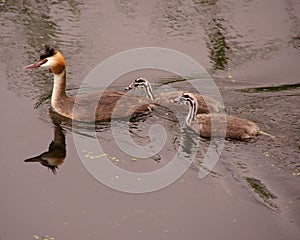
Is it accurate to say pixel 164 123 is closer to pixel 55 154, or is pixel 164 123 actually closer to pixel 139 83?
pixel 139 83

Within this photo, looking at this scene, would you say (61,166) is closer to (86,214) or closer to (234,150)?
(86,214)

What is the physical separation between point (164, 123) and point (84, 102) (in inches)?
37.3

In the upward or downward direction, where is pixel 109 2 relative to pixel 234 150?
upward

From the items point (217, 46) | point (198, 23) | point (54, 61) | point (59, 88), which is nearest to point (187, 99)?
point (59, 88)

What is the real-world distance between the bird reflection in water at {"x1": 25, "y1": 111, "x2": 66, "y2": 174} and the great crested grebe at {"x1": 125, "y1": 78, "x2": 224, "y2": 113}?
3.62ft

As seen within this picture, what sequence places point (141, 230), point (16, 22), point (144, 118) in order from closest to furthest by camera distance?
point (141, 230)
point (144, 118)
point (16, 22)

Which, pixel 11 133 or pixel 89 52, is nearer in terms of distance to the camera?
pixel 11 133

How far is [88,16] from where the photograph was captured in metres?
9.43

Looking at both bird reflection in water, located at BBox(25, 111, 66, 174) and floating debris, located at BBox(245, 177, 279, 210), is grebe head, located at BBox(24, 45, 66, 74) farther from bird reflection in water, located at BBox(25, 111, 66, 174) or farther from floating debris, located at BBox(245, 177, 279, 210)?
floating debris, located at BBox(245, 177, 279, 210)

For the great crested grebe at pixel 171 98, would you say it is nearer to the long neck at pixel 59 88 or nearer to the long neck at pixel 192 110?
the long neck at pixel 192 110

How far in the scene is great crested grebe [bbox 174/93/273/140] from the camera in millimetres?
6688

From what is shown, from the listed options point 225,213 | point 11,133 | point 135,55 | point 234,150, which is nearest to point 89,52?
point 135,55

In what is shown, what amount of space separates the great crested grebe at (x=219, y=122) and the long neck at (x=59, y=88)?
136 cm

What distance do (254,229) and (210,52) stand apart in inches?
145
